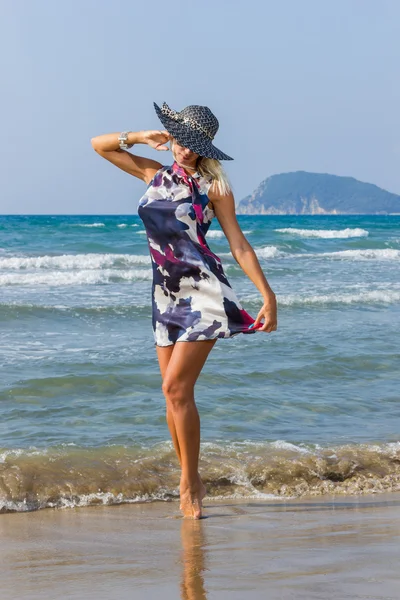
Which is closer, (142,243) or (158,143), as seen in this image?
(158,143)

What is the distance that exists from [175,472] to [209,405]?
1525mm

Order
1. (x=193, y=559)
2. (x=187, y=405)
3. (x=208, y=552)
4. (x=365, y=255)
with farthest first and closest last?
(x=365, y=255) → (x=187, y=405) → (x=208, y=552) → (x=193, y=559)

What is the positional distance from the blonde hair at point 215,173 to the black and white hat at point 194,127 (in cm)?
7

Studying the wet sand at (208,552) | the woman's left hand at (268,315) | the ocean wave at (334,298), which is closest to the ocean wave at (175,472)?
the wet sand at (208,552)

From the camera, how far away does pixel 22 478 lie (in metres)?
4.67

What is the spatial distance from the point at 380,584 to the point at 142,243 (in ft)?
86.8

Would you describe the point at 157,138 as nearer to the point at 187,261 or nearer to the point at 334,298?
the point at 187,261

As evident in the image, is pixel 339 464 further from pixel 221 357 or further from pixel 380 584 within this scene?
pixel 221 357

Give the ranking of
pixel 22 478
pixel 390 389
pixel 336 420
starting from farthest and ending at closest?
pixel 390 389
pixel 336 420
pixel 22 478

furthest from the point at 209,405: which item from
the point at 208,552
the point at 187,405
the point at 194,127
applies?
the point at 208,552

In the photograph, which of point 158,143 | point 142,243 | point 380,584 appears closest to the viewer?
point 380,584

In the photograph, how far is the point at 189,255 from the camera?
388cm

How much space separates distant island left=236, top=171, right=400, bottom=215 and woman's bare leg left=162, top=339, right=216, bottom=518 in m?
155

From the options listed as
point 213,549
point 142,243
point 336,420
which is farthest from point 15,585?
point 142,243
